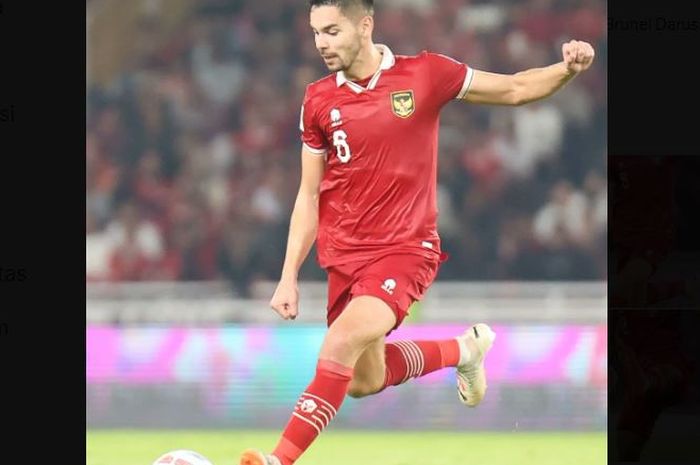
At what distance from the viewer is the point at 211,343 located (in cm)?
841

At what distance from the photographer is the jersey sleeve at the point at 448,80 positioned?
5.47 metres

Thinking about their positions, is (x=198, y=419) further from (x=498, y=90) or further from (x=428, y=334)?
(x=498, y=90)

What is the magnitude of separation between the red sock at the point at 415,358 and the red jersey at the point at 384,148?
68 centimetres

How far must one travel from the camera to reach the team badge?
5.41 metres

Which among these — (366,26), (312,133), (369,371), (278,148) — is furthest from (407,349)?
(278,148)

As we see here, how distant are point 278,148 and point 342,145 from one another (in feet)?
15.8

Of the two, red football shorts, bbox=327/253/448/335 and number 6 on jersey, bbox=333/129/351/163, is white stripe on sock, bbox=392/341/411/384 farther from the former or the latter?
number 6 on jersey, bbox=333/129/351/163

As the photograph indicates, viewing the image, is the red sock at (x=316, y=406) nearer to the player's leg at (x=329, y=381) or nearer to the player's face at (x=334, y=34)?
the player's leg at (x=329, y=381)

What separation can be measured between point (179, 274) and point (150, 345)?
51.0 inches

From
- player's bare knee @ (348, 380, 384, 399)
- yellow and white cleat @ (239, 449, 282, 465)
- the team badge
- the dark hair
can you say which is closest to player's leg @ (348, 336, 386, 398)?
player's bare knee @ (348, 380, 384, 399)

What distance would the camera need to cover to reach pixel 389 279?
5.28 metres

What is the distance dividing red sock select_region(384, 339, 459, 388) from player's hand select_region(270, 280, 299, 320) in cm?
80

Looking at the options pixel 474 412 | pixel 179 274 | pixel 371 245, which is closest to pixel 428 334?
pixel 474 412

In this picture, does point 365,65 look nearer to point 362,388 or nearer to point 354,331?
point 354,331
